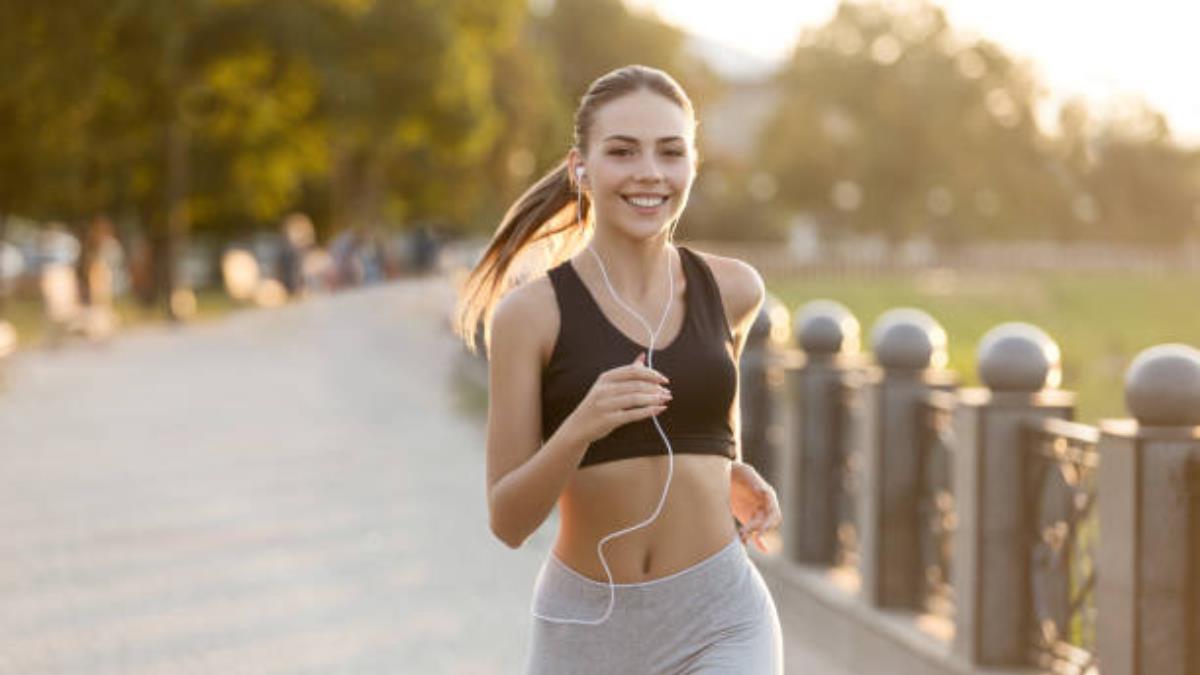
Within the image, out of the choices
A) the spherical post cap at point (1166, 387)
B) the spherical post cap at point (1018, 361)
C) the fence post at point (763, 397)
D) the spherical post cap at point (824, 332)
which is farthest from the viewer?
the fence post at point (763, 397)

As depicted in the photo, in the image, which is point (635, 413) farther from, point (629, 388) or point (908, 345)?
point (908, 345)

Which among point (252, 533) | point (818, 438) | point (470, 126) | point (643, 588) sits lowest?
point (252, 533)

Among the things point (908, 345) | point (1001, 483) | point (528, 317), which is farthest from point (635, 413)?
point (908, 345)

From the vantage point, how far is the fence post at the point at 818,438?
9.30 m

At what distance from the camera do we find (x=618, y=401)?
3.24m

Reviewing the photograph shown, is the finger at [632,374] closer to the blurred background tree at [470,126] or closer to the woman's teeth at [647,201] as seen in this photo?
the woman's teeth at [647,201]

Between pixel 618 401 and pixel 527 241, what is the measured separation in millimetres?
740

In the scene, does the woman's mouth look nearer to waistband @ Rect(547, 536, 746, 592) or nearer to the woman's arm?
the woman's arm

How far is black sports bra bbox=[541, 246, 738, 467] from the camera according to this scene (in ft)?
11.3

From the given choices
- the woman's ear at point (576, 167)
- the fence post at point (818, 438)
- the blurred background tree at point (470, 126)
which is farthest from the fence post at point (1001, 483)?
the woman's ear at point (576, 167)

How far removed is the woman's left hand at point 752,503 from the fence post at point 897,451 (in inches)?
169

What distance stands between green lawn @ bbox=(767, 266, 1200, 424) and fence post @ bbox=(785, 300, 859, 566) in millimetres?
45016

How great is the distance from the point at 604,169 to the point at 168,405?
19.1 meters

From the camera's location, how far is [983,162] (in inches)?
3853
